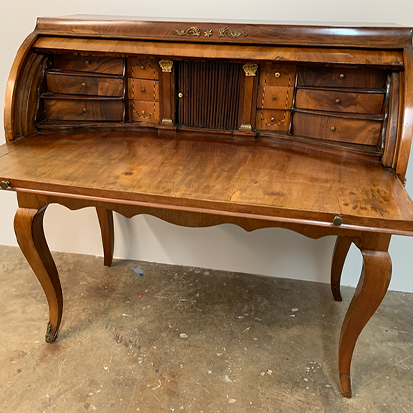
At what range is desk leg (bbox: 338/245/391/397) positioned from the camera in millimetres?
1265

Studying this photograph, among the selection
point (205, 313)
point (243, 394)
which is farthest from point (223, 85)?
point (243, 394)

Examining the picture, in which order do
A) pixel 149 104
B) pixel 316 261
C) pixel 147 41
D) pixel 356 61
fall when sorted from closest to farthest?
pixel 356 61, pixel 147 41, pixel 149 104, pixel 316 261

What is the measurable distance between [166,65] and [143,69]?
11 cm

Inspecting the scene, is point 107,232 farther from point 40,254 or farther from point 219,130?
point 219,130

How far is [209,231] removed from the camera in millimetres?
2342

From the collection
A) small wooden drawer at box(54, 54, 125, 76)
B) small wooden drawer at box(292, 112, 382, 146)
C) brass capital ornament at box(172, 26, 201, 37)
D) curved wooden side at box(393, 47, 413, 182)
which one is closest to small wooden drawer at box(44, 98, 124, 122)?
small wooden drawer at box(54, 54, 125, 76)

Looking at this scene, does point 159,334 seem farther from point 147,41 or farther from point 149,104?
point 147,41

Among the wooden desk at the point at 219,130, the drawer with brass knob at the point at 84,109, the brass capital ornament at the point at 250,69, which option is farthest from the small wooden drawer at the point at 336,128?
the drawer with brass knob at the point at 84,109

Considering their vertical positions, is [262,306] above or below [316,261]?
below

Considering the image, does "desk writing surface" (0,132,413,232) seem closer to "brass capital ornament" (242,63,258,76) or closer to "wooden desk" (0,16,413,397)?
"wooden desk" (0,16,413,397)

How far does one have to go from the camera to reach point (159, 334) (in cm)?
193

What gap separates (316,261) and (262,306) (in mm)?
432

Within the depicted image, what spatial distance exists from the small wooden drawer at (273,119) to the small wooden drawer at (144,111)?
0.44 meters

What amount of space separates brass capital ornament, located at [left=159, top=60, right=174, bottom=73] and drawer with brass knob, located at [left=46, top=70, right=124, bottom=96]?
7.4 inches
